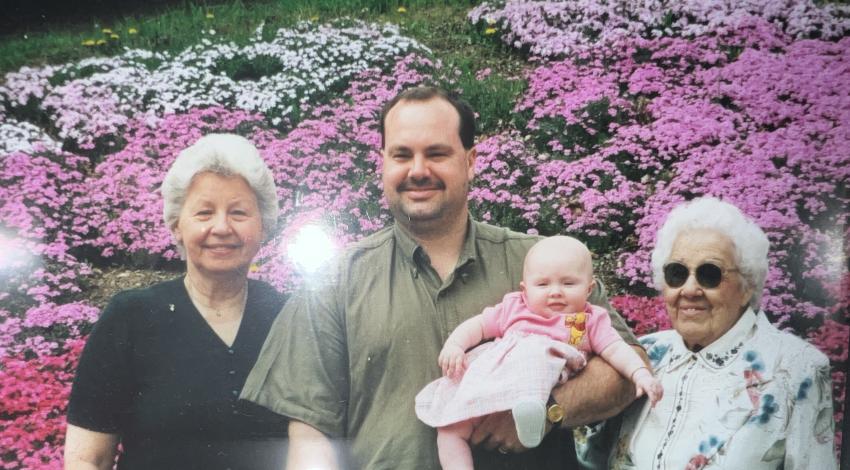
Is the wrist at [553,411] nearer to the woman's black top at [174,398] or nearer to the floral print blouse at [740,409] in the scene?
the floral print blouse at [740,409]

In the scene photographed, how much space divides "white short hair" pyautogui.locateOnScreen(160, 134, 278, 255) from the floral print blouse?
109 centimetres

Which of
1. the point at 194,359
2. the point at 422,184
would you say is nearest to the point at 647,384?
the point at 422,184

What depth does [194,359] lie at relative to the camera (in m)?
1.99

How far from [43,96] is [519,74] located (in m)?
1.43

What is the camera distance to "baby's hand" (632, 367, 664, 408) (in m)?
1.73

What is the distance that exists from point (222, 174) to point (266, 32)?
59 cm

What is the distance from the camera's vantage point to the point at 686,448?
184 cm

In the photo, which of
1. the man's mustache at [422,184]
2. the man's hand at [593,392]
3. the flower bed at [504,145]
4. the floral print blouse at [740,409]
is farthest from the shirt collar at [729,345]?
the man's mustache at [422,184]

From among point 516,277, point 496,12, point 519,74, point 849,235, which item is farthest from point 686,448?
point 496,12

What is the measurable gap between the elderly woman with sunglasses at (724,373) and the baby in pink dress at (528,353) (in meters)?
0.14

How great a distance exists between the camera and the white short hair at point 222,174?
6.57ft

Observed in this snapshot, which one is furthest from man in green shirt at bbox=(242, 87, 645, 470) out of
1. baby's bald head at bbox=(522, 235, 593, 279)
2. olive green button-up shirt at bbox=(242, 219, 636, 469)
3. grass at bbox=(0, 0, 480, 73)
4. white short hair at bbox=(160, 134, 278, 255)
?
grass at bbox=(0, 0, 480, 73)

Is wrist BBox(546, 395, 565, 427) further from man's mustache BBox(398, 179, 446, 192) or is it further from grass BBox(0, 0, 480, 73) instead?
grass BBox(0, 0, 480, 73)

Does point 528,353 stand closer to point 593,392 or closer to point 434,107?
point 593,392
